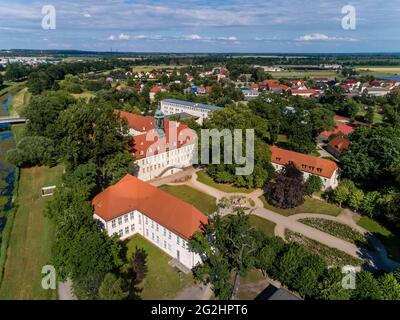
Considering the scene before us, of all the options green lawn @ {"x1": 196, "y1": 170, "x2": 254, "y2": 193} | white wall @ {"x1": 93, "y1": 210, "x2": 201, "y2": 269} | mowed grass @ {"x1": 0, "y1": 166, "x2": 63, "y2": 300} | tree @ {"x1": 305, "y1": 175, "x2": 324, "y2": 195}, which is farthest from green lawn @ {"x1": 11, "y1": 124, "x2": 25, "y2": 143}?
tree @ {"x1": 305, "y1": 175, "x2": 324, "y2": 195}

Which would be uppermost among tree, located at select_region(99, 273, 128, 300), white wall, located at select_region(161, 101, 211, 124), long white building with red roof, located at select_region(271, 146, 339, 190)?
white wall, located at select_region(161, 101, 211, 124)

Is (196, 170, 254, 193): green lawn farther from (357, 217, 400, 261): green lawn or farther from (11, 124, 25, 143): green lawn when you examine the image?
(11, 124, 25, 143): green lawn

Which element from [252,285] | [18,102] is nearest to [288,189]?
[252,285]

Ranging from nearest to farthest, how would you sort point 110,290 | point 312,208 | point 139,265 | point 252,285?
point 110,290
point 252,285
point 139,265
point 312,208

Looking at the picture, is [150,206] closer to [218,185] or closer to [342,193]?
[218,185]

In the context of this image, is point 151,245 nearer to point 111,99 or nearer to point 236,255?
point 236,255
